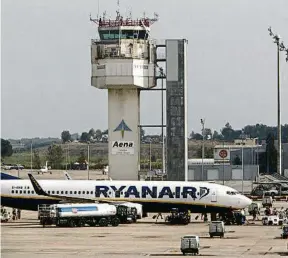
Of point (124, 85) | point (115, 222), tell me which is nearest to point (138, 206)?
point (115, 222)

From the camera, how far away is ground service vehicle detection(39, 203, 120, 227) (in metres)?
92.9

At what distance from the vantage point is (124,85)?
135375 mm

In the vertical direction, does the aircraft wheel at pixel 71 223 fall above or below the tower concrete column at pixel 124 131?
below

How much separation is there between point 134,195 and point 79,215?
360 inches

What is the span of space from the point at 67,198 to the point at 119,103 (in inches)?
1461

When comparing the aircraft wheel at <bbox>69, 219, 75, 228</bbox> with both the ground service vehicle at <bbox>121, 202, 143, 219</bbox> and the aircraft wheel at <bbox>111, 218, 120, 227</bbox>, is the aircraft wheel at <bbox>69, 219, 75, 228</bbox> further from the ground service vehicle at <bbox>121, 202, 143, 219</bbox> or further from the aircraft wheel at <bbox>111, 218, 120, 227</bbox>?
the ground service vehicle at <bbox>121, 202, 143, 219</bbox>

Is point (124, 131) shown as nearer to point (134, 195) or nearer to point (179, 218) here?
point (134, 195)

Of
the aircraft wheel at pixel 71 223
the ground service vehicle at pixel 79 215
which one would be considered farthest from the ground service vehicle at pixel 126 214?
the aircraft wheel at pixel 71 223

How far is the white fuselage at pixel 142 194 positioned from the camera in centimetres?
10056

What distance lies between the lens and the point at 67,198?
101 metres

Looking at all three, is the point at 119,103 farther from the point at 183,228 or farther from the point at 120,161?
the point at 183,228

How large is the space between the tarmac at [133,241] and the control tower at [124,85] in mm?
36102

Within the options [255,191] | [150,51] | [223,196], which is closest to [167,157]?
[150,51]

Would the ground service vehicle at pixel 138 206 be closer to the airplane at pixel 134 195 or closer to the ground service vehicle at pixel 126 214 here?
the ground service vehicle at pixel 126 214
